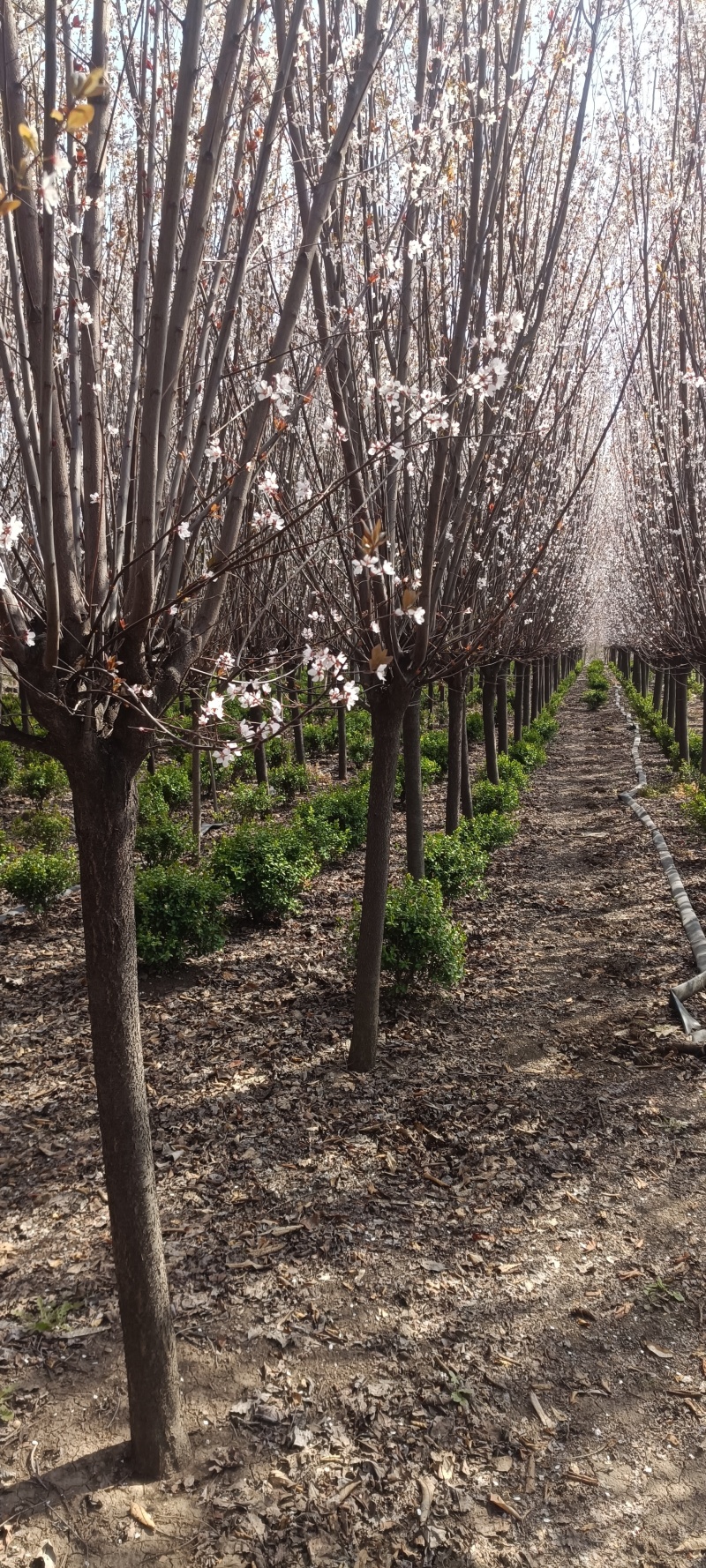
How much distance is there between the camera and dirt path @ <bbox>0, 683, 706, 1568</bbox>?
2465mm

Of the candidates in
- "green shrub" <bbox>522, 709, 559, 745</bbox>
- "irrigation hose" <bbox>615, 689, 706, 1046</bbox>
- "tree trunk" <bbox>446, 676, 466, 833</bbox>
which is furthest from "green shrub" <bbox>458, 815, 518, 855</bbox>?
"green shrub" <bbox>522, 709, 559, 745</bbox>

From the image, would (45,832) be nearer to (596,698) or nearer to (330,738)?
(330,738)

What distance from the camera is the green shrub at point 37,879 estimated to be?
689 centimetres

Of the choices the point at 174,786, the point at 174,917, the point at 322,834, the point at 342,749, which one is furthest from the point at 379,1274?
the point at 342,749

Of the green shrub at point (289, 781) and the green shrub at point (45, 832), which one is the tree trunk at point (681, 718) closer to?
the green shrub at point (289, 781)

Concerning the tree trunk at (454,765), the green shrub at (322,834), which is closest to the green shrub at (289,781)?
the green shrub at (322,834)

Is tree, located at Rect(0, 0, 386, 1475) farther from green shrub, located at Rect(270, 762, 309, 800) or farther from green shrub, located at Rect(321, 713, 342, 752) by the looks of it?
green shrub, located at Rect(321, 713, 342, 752)

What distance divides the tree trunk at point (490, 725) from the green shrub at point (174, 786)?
3.91 metres

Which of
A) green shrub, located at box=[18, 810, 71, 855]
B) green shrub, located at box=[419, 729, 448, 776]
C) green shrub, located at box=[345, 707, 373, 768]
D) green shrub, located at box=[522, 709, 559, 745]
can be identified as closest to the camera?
green shrub, located at box=[18, 810, 71, 855]

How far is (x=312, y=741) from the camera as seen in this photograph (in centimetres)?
1505

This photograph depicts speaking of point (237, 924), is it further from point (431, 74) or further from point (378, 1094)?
point (431, 74)

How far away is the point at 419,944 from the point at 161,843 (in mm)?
3261

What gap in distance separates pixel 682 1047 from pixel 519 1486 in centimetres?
294

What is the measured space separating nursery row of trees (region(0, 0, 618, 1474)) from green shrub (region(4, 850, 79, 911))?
8.15 ft
